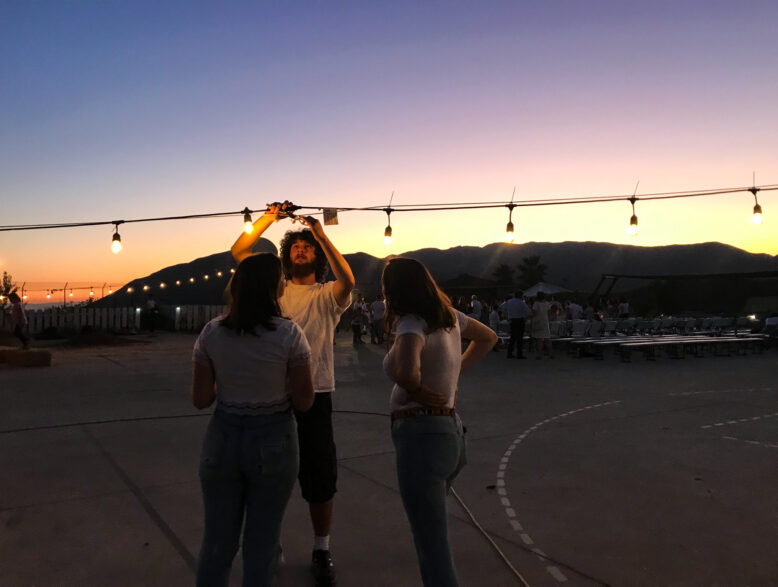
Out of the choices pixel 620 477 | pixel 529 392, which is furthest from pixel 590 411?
pixel 620 477

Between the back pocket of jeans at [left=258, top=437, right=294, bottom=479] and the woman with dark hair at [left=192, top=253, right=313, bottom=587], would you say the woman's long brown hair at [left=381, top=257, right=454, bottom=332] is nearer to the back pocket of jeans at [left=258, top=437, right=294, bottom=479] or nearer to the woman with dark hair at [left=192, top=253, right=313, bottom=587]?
the woman with dark hair at [left=192, top=253, right=313, bottom=587]

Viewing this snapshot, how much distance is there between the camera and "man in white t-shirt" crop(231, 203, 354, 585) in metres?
3.15

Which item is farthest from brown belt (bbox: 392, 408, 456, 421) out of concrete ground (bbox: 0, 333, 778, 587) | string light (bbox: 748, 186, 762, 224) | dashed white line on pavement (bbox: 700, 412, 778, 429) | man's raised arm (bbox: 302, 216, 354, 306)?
string light (bbox: 748, 186, 762, 224)

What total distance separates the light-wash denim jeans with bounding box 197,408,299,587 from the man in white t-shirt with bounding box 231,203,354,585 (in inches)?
32.1

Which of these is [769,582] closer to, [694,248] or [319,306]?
[319,306]

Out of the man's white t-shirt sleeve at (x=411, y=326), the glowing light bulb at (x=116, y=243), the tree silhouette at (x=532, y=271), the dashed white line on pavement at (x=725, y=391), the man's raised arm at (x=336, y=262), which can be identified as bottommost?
the dashed white line on pavement at (x=725, y=391)

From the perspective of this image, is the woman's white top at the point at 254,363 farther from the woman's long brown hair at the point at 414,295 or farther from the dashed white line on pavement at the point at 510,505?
the dashed white line on pavement at the point at 510,505

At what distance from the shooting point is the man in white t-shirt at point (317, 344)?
3152 millimetres

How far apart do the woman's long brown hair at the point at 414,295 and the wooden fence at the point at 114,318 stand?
29.5 metres

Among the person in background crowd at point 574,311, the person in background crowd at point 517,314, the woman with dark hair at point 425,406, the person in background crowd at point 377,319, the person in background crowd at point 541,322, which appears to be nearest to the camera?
the woman with dark hair at point 425,406

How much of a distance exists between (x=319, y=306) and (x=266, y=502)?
Result: 1264 millimetres

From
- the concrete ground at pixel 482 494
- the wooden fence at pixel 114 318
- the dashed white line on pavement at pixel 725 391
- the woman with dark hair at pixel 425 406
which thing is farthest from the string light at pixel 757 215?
the wooden fence at pixel 114 318

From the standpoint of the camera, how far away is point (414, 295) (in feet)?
8.21

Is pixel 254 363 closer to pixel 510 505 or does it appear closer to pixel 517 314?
pixel 510 505
